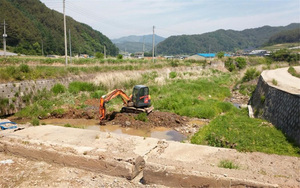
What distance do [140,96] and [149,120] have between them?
1.39 m

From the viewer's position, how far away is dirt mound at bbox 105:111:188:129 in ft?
43.7

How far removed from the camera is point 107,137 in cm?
843

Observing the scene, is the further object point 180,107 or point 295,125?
point 180,107

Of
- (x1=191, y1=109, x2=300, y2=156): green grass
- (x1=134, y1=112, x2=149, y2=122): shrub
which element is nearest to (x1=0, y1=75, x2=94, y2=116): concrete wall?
(x1=134, y1=112, x2=149, y2=122): shrub

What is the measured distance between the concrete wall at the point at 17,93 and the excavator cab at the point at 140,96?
7.23 m

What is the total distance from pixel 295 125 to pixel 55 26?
8515cm

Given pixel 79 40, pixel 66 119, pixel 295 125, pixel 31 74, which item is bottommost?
pixel 66 119

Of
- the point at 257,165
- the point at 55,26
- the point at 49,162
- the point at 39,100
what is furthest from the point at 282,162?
the point at 55,26

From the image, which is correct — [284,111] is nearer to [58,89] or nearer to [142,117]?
[142,117]

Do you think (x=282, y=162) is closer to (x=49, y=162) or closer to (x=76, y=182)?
(x=76, y=182)

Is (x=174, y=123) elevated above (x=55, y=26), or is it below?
below

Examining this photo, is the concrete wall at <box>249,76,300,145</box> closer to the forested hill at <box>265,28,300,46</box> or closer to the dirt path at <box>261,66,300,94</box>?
the dirt path at <box>261,66,300,94</box>

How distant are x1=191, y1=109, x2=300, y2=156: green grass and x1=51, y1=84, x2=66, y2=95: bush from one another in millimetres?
12153

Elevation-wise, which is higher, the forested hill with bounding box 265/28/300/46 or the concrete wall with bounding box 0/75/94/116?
the forested hill with bounding box 265/28/300/46
